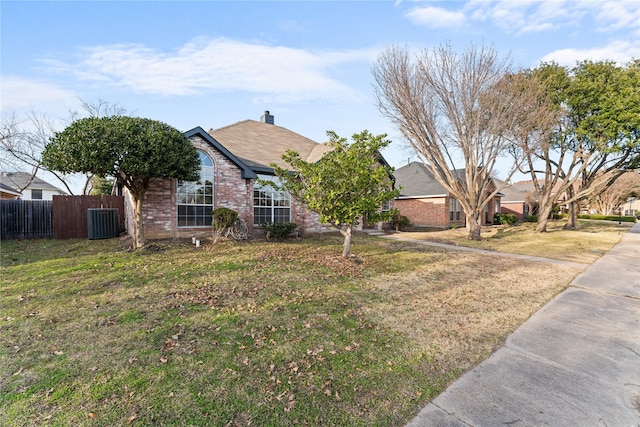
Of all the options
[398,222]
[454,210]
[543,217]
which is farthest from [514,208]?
[398,222]

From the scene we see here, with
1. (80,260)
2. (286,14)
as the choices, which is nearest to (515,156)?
(286,14)

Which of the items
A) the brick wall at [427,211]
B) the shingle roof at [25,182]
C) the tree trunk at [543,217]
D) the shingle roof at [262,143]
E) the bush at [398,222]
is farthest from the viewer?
the shingle roof at [25,182]

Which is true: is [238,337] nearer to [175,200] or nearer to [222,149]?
[175,200]

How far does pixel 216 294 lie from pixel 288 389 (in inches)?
121

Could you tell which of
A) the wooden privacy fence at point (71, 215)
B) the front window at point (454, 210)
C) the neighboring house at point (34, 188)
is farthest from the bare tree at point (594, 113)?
the neighboring house at point (34, 188)

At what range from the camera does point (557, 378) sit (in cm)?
326

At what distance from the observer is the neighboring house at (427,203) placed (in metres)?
22.5

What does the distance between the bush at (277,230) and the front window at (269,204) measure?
94cm

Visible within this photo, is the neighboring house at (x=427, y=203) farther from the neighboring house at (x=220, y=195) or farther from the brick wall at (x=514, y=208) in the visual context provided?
the brick wall at (x=514, y=208)

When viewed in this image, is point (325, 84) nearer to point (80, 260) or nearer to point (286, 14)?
point (286, 14)

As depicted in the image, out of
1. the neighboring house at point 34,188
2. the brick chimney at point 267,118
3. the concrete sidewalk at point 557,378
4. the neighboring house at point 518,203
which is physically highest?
the brick chimney at point 267,118

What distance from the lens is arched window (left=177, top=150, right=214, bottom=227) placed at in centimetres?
1167

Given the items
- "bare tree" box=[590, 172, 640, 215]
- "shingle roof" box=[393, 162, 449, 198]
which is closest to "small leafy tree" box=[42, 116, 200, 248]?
"shingle roof" box=[393, 162, 449, 198]

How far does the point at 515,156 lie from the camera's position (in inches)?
635
